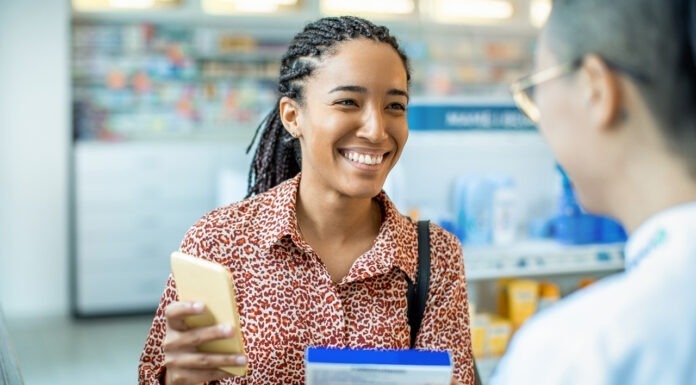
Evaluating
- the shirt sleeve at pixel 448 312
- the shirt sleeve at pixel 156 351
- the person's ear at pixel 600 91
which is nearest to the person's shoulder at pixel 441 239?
the shirt sleeve at pixel 448 312

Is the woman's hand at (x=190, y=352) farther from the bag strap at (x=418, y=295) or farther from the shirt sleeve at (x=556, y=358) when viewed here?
the shirt sleeve at (x=556, y=358)

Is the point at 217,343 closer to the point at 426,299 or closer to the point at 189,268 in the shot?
the point at 189,268

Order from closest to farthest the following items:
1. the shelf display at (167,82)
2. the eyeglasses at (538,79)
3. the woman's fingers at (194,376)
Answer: the eyeglasses at (538,79), the woman's fingers at (194,376), the shelf display at (167,82)

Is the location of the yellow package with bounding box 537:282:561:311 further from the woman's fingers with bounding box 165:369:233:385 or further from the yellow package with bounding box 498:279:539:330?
the woman's fingers with bounding box 165:369:233:385

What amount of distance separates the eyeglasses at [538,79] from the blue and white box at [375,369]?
1.58 feet

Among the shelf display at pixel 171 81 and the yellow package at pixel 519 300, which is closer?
the yellow package at pixel 519 300

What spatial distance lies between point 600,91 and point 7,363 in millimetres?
1273

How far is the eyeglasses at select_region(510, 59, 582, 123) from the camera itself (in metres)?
0.89

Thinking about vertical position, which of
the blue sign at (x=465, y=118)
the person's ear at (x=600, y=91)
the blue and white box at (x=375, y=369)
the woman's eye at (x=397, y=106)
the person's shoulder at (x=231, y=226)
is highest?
the blue sign at (x=465, y=118)

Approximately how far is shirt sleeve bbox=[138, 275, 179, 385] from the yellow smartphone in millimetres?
222

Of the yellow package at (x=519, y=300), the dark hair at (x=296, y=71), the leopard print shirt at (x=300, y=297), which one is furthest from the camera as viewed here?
the yellow package at (x=519, y=300)

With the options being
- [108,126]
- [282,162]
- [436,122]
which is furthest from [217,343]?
[108,126]

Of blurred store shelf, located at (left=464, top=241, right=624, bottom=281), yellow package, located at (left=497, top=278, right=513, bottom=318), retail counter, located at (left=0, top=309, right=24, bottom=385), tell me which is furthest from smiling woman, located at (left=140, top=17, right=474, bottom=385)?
yellow package, located at (left=497, top=278, right=513, bottom=318)

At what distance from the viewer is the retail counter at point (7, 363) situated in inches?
59.0
